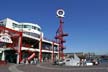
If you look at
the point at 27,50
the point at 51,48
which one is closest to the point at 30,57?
the point at 27,50

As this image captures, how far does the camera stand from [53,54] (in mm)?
76188

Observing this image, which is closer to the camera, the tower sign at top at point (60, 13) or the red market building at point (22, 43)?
the red market building at point (22, 43)

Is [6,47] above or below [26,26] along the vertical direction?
below

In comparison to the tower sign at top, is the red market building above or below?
below

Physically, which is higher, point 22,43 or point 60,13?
point 60,13

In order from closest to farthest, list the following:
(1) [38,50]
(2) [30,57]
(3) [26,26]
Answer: (2) [30,57] < (1) [38,50] < (3) [26,26]

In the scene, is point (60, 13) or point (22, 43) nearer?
Answer: point (22, 43)

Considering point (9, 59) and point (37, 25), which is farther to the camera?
point (37, 25)

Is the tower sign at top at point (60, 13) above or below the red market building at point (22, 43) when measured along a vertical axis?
above

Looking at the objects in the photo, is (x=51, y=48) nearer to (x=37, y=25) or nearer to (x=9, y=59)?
(x=37, y=25)

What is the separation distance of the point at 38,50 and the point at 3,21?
1580cm

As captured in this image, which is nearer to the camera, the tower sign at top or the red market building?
the red market building

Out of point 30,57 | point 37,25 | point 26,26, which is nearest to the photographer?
point 30,57

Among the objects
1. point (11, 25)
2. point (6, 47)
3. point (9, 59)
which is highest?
point (11, 25)
